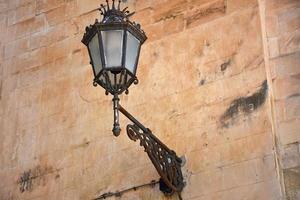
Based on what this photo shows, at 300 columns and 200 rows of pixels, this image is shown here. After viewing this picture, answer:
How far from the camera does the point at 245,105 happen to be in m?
4.47

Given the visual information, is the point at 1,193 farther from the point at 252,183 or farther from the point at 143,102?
the point at 252,183

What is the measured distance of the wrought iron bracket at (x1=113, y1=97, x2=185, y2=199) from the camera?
4.17 m

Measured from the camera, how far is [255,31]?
4.66 metres

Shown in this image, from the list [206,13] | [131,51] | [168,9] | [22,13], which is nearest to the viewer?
[131,51]

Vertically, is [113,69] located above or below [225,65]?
below

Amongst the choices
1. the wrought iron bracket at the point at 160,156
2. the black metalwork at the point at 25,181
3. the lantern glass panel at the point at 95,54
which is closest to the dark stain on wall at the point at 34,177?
the black metalwork at the point at 25,181

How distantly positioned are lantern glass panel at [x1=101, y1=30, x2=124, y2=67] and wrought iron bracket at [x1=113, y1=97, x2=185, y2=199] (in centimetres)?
19

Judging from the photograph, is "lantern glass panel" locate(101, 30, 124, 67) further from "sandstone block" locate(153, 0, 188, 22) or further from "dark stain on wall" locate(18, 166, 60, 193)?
"dark stain on wall" locate(18, 166, 60, 193)

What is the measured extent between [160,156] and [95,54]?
670mm

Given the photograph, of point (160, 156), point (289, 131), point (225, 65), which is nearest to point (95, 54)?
point (160, 156)

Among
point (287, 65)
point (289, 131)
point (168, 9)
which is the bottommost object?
point (289, 131)

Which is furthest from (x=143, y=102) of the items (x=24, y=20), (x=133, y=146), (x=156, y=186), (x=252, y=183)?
(x=24, y=20)

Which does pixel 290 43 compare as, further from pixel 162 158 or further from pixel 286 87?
pixel 162 158

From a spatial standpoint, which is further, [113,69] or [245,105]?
[245,105]
